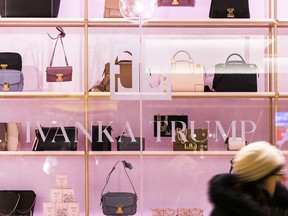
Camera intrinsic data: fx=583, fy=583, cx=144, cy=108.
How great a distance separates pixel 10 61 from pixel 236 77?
1780mm

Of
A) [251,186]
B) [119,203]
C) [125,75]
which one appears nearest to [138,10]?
[125,75]

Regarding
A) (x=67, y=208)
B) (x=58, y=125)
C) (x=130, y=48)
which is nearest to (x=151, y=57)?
(x=130, y=48)

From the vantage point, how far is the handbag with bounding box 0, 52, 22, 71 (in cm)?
459

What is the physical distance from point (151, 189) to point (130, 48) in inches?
45.2

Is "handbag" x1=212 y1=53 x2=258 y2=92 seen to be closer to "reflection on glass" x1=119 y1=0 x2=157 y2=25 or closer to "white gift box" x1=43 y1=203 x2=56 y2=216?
"reflection on glass" x1=119 y1=0 x2=157 y2=25

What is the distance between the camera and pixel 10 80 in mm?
4547

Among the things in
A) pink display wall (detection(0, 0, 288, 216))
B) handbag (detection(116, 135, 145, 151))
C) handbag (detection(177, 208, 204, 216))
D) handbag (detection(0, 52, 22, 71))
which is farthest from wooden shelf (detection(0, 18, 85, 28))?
handbag (detection(177, 208, 204, 216))

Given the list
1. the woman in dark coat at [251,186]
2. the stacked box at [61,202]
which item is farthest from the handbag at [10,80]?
the woman in dark coat at [251,186]

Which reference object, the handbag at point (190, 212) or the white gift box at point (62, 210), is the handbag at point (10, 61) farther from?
the handbag at point (190, 212)

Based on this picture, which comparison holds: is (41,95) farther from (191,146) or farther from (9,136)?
(191,146)

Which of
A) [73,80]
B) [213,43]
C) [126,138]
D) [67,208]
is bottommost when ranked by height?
[67,208]

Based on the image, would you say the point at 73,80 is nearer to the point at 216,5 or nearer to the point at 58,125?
the point at 58,125

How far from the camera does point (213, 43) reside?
187 inches

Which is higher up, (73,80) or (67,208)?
(73,80)
